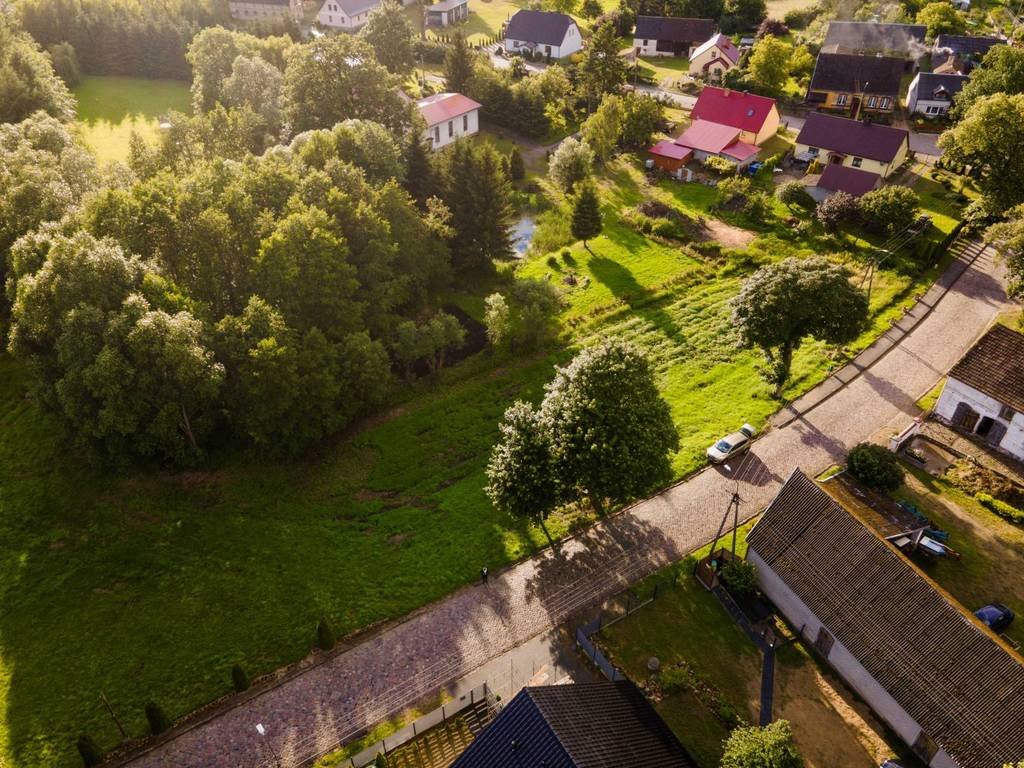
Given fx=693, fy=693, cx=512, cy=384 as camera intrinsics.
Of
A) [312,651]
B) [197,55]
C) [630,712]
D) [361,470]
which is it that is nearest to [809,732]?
[630,712]

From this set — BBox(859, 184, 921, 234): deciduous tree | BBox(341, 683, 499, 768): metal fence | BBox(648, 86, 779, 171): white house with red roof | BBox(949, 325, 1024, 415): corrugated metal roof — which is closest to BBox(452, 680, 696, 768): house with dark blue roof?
BBox(341, 683, 499, 768): metal fence

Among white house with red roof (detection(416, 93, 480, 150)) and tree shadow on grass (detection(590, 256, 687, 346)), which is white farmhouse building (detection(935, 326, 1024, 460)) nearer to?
tree shadow on grass (detection(590, 256, 687, 346))

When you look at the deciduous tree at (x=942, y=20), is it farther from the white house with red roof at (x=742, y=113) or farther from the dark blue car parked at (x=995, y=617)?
the dark blue car parked at (x=995, y=617)

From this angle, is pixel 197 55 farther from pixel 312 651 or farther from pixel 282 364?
pixel 312 651

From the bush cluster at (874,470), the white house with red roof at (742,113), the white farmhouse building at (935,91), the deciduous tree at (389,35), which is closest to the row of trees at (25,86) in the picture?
the deciduous tree at (389,35)

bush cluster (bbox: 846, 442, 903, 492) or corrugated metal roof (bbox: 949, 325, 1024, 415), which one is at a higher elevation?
corrugated metal roof (bbox: 949, 325, 1024, 415)

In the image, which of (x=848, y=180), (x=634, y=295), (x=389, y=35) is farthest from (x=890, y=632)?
(x=389, y=35)
